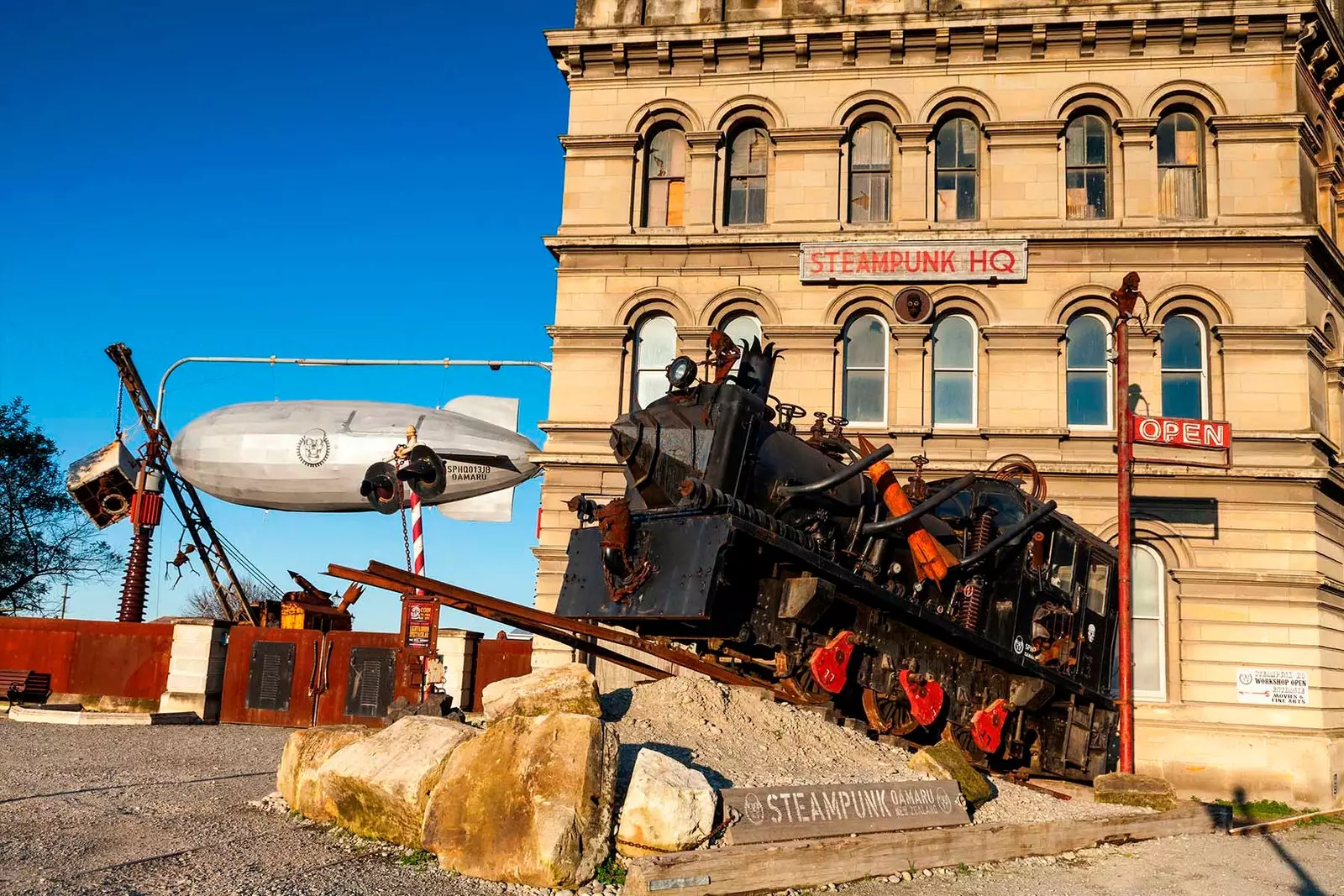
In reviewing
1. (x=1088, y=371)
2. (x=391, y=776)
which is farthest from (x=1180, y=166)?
(x=391, y=776)

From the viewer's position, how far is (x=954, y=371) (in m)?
18.9

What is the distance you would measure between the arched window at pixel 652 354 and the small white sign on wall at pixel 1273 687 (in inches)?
416

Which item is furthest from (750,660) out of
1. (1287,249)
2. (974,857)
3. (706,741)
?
(1287,249)

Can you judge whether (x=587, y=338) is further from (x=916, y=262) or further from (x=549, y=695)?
(x=549, y=695)

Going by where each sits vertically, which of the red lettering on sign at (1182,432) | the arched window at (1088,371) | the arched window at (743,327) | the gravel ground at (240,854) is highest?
the arched window at (743,327)

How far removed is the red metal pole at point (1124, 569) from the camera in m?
14.2

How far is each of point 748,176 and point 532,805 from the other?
49.5 ft

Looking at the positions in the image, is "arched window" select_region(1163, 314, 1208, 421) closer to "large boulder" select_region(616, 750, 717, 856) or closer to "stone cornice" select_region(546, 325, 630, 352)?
"stone cornice" select_region(546, 325, 630, 352)

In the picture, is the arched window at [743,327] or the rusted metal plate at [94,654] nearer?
the arched window at [743,327]

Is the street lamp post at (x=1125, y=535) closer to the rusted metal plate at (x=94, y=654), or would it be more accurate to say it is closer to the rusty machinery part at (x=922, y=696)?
the rusty machinery part at (x=922, y=696)

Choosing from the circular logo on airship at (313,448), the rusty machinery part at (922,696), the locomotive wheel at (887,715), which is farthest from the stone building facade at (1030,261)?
the circular logo on airship at (313,448)

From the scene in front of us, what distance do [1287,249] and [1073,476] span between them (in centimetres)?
531

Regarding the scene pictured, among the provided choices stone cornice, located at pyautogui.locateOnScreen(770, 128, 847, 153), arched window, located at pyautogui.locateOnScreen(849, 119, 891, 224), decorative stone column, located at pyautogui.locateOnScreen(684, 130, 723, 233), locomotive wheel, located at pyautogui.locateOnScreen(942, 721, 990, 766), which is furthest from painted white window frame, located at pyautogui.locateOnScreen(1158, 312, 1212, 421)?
locomotive wheel, located at pyautogui.locateOnScreen(942, 721, 990, 766)

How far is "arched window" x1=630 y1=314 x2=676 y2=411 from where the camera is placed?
19.5 metres
